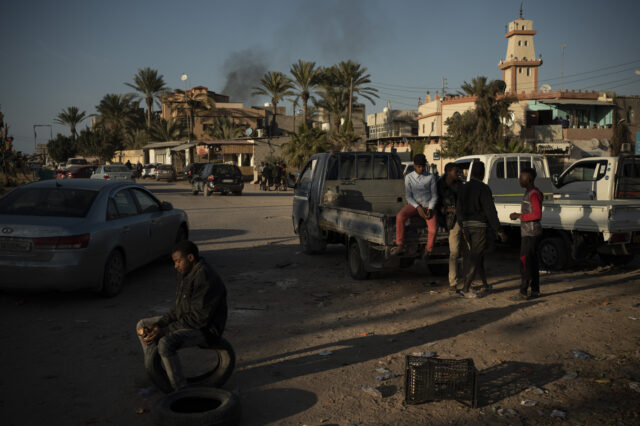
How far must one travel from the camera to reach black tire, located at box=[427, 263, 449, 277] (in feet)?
28.9

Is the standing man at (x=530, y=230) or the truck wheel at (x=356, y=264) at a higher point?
the standing man at (x=530, y=230)

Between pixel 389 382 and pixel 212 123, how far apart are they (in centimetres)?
7349

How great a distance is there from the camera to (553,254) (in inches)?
371

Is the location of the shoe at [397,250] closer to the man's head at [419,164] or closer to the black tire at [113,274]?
the man's head at [419,164]

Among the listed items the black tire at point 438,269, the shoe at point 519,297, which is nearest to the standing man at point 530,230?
the shoe at point 519,297

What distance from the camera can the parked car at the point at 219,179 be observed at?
97.6 ft

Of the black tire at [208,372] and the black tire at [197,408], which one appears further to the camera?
the black tire at [208,372]

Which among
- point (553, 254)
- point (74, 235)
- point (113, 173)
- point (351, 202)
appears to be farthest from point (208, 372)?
point (113, 173)

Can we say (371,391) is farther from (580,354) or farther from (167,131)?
(167,131)

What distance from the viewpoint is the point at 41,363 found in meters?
4.88

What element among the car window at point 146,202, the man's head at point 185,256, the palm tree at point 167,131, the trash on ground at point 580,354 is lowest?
the trash on ground at point 580,354

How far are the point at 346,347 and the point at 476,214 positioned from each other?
2.95 m

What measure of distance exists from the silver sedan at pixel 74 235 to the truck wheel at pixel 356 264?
10.8ft

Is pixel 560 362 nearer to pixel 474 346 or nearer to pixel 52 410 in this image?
pixel 474 346
